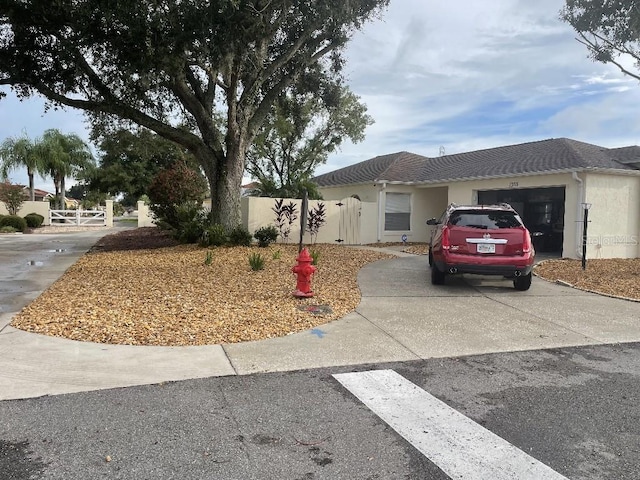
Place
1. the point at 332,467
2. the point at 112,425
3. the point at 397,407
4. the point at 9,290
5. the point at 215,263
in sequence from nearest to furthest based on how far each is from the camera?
the point at 332,467, the point at 112,425, the point at 397,407, the point at 9,290, the point at 215,263

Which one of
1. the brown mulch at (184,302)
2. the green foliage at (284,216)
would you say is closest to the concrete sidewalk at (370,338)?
the brown mulch at (184,302)

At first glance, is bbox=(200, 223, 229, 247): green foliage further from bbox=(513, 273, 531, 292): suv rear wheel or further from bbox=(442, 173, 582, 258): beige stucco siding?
bbox=(442, 173, 582, 258): beige stucco siding

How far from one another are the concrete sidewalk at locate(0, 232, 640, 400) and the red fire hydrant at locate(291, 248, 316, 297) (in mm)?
950

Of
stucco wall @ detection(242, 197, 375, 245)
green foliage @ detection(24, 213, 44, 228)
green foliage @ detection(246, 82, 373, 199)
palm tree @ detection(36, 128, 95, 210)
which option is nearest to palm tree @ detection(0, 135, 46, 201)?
palm tree @ detection(36, 128, 95, 210)

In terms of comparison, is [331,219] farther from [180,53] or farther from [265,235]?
[180,53]

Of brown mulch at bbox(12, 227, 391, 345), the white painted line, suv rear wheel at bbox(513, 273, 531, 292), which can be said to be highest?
suv rear wheel at bbox(513, 273, 531, 292)

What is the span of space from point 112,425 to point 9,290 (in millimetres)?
6641

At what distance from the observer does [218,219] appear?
15.6 m

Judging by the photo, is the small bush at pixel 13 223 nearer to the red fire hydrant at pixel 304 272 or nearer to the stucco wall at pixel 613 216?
the red fire hydrant at pixel 304 272

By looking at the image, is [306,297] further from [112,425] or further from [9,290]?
[9,290]

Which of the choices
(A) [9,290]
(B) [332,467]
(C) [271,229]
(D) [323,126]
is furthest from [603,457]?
(D) [323,126]

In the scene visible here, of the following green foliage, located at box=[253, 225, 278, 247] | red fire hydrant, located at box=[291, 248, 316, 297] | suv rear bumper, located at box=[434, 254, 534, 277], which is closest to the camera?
red fire hydrant, located at box=[291, 248, 316, 297]

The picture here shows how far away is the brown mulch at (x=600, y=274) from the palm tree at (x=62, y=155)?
36.0 meters

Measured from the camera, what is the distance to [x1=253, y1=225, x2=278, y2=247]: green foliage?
15695 mm
